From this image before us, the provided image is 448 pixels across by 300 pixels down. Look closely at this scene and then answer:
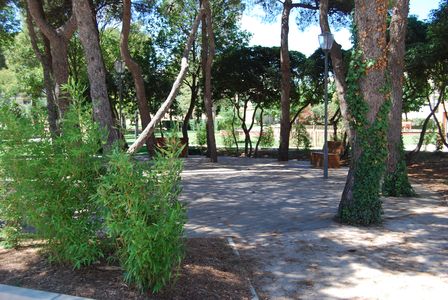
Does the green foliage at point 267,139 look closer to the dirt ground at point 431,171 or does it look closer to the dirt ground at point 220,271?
the dirt ground at point 431,171

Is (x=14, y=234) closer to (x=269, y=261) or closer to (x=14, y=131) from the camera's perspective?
(x=14, y=131)

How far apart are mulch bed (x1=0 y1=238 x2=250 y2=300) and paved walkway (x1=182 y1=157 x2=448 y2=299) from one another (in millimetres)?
376

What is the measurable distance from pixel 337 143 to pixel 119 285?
16265mm

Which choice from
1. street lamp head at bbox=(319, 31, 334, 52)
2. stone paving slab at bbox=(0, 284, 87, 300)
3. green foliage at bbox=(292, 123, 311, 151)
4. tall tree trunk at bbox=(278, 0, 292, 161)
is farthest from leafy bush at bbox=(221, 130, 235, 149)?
stone paving slab at bbox=(0, 284, 87, 300)

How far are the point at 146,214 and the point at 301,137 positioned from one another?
2094 centimetres

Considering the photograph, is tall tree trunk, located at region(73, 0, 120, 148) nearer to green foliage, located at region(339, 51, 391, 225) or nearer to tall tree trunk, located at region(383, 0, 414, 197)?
green foliage, located at region(339, 51, 391, 225)

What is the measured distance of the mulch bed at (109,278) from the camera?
4.04 metres

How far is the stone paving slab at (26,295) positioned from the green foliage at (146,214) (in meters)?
0.59

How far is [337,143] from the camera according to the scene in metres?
19.2

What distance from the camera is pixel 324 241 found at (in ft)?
20.4

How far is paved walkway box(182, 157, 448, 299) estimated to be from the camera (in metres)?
4.62

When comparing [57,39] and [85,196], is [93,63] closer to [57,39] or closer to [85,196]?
[85,196]

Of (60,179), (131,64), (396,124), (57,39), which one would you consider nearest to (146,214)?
(60,179)

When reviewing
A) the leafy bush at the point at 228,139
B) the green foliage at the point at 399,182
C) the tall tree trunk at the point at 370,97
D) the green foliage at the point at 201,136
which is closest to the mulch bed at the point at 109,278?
the tall tree trunk at the point at 370,97
